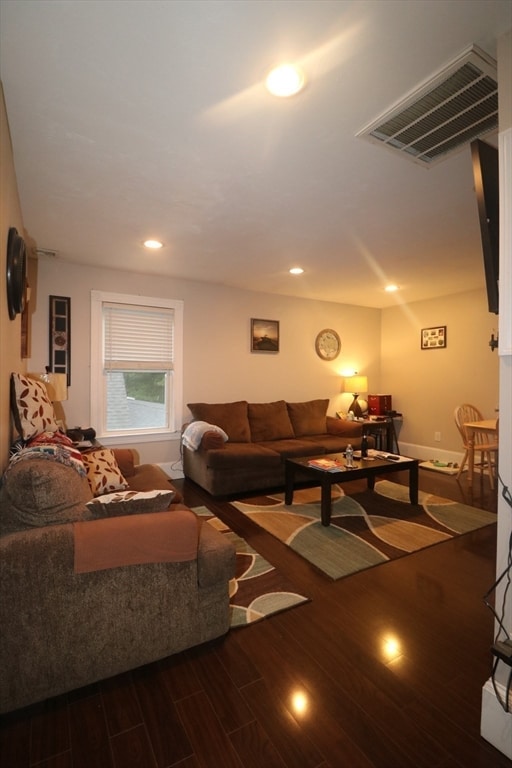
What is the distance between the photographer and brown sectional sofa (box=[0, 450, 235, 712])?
1327 mm

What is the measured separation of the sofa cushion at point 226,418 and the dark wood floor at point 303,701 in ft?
8.39

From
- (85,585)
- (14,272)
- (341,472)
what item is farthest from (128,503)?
(341,472)

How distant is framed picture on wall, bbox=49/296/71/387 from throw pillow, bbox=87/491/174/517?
272 centimetres

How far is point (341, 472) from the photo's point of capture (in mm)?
3137

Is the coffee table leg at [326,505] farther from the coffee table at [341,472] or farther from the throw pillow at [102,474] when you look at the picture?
the throw pillow at [102,474]

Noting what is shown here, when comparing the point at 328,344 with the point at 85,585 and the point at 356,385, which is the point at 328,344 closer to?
the point at 356,385

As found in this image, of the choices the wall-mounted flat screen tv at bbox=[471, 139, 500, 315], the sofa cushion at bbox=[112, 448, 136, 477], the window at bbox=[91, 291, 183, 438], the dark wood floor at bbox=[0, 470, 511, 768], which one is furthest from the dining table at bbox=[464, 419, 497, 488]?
the sofa cushion at bbox=[112, 448, 136, 477]

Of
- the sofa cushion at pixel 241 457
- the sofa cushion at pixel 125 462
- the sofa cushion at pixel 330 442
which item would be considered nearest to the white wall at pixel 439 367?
the sofa cushion at pixel 330 442

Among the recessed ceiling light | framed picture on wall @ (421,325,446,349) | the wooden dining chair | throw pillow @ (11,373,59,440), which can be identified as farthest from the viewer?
framed picture on wall @ (421,325,446,349)

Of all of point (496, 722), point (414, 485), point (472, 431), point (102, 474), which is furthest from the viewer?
point (472, 431)

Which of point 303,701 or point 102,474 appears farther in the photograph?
point 102,474

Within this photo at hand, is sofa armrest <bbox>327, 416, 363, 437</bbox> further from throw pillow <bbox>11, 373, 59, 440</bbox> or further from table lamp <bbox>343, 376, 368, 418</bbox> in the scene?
throw pillow <bbox>11, 373, 59, 440</bbox>

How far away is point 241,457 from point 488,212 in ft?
9.96

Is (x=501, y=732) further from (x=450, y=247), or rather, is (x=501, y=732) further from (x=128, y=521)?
(x=450, y=247)
